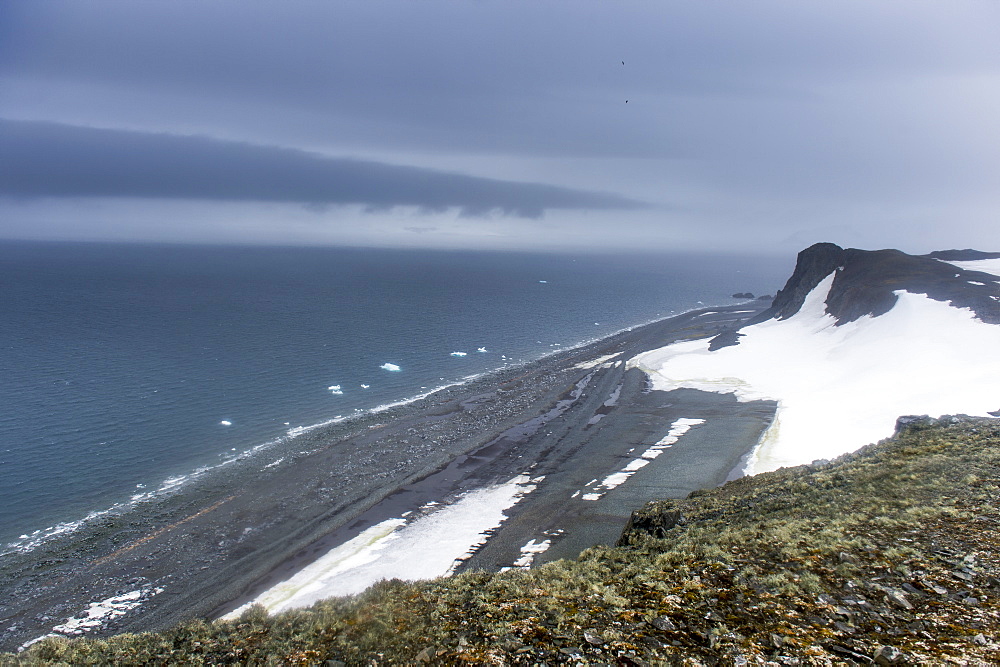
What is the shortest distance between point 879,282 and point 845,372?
27.1 metres

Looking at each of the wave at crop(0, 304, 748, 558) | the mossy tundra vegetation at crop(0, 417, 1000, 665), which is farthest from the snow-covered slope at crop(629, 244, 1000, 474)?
the wave at crop(0, 304, 748, 558)

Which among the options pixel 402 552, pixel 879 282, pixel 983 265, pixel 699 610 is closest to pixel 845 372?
pixel 879 282

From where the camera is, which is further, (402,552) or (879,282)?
(879,282)

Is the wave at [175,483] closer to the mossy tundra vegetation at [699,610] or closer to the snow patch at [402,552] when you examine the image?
the snow patch at [402,552]

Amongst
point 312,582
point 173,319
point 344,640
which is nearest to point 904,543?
point 344,640

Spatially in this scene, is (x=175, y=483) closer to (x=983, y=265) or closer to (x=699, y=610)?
(x=699, y=610)

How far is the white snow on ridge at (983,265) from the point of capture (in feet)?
227

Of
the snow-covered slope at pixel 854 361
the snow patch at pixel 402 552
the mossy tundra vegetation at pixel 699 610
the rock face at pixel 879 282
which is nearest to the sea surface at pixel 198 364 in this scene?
the snow patch at pixel 402 552

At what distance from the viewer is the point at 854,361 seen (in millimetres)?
47438

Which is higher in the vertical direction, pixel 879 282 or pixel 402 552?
pixel 879 282

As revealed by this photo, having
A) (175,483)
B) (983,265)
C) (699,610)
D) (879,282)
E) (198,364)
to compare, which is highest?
(983,265)

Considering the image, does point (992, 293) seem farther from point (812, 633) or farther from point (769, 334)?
point (812, 633)

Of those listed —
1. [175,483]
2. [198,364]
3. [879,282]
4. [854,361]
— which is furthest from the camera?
[879,282]

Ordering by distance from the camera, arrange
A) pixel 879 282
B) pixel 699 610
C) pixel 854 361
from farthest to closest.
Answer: pixel 879 282
pixel 854 361
pixel 699 610
